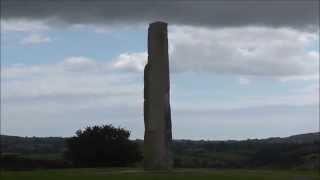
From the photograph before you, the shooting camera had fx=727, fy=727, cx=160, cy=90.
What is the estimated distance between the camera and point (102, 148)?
1836 inches

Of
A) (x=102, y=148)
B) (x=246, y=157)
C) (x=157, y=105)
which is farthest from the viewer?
(x=246, y=157)

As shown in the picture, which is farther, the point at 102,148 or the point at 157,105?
the point at 102,148

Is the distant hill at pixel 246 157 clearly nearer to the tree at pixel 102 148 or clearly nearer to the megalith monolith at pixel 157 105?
the tree at pixel 102 148

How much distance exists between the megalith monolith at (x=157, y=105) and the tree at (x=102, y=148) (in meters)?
13.9

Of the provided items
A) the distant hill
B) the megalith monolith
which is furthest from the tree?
the megalith monolith

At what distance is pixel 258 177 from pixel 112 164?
1843cm

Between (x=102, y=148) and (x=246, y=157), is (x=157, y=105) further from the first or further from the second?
(x=246, y=157)

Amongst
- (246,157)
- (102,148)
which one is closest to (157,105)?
(102,148)

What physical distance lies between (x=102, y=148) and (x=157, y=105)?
49.9ft

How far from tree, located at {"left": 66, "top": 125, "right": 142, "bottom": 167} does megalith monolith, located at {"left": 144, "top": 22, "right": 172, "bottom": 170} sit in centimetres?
1387

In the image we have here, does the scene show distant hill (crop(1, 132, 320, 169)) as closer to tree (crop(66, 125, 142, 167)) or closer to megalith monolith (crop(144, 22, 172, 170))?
tree (crop(66, 125, 142, 167))

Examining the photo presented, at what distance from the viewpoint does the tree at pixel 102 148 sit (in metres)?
46.2

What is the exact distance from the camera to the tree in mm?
46219

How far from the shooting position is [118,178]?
89.0 feet
